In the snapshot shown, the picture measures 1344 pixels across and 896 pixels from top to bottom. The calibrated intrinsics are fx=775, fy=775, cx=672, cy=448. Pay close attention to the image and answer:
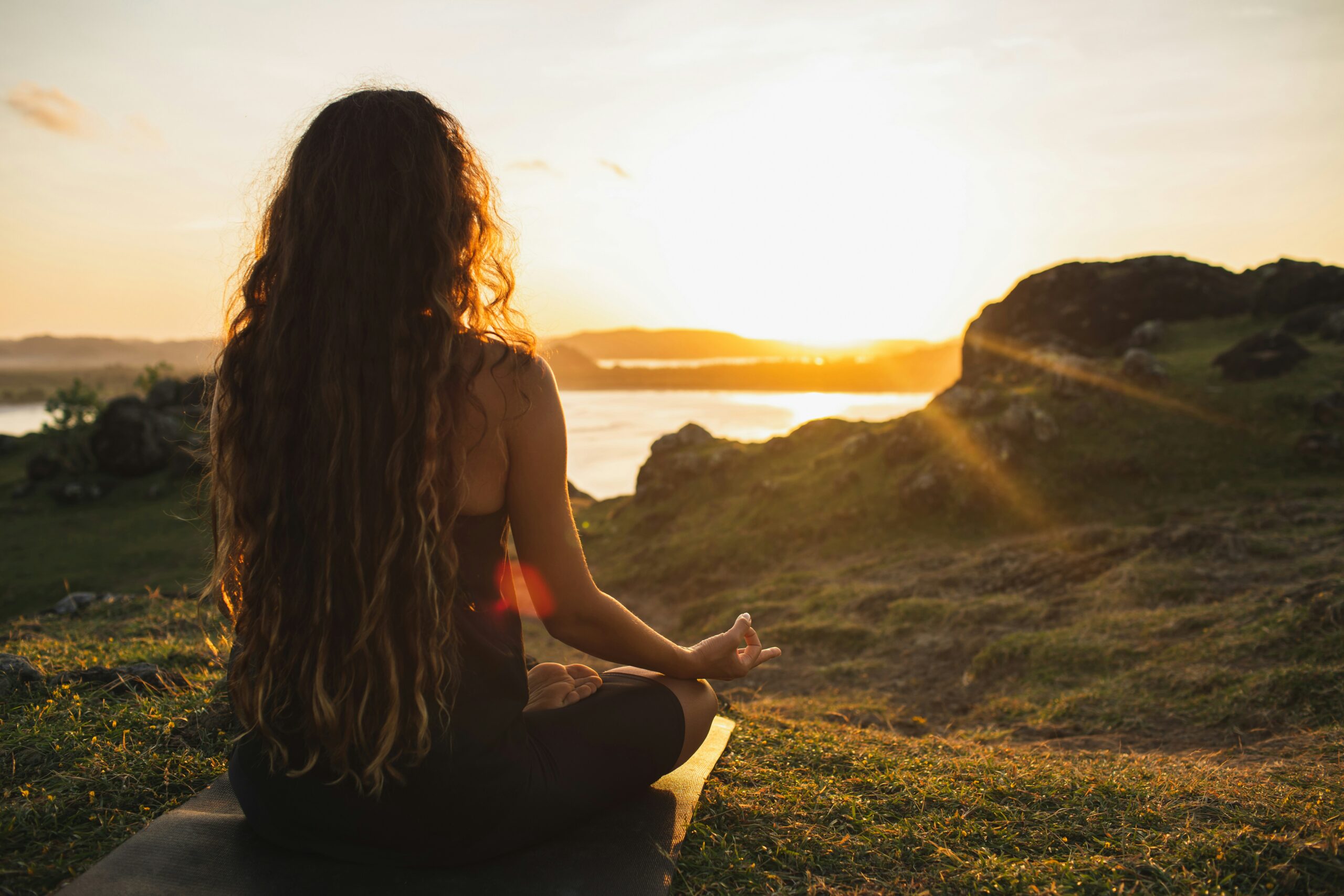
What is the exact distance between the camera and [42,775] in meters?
2.93

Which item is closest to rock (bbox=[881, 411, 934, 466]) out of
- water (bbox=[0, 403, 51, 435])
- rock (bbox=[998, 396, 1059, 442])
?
rock (bbox=[998, 396, 1059, 442])

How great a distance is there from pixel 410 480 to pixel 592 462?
2235cm

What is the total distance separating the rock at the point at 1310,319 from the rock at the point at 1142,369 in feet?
13.5

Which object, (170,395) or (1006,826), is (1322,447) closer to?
(1006,826)

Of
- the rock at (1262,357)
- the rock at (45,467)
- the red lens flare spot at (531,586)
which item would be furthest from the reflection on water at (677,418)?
the rock at (45,467)

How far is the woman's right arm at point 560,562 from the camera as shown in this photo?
2.22 meters

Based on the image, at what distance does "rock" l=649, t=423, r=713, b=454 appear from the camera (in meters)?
16.2

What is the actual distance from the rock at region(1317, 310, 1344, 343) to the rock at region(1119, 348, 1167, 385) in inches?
135

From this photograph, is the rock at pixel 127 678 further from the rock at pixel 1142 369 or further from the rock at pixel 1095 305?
the rock at pixel 1095 305

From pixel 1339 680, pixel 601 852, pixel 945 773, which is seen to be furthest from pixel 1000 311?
pixel 601 852

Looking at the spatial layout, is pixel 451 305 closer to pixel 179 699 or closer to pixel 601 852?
pixel 601 852

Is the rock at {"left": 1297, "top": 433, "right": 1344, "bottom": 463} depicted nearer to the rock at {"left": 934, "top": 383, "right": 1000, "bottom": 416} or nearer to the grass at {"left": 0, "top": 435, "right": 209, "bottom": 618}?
the rock at {"left": 934, "top": 383, "right": 1000, "bottom": 416}

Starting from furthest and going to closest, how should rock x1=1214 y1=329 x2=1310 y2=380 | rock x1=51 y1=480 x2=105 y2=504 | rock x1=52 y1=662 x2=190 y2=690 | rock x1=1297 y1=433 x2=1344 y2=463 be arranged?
1. rock x1=51 y1=480 x2=105 y2=504
2. rock x1=1214 y1=329 x2=1310 y2=380
3. rock x1=1297 y1=433 x2=1344 y2=463
4. rock x1=52 y1=662 x2=190 y2=690

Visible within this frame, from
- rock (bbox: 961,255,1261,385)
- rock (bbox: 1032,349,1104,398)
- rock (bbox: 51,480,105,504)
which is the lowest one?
rock (bbox: 51,480,105,504)
